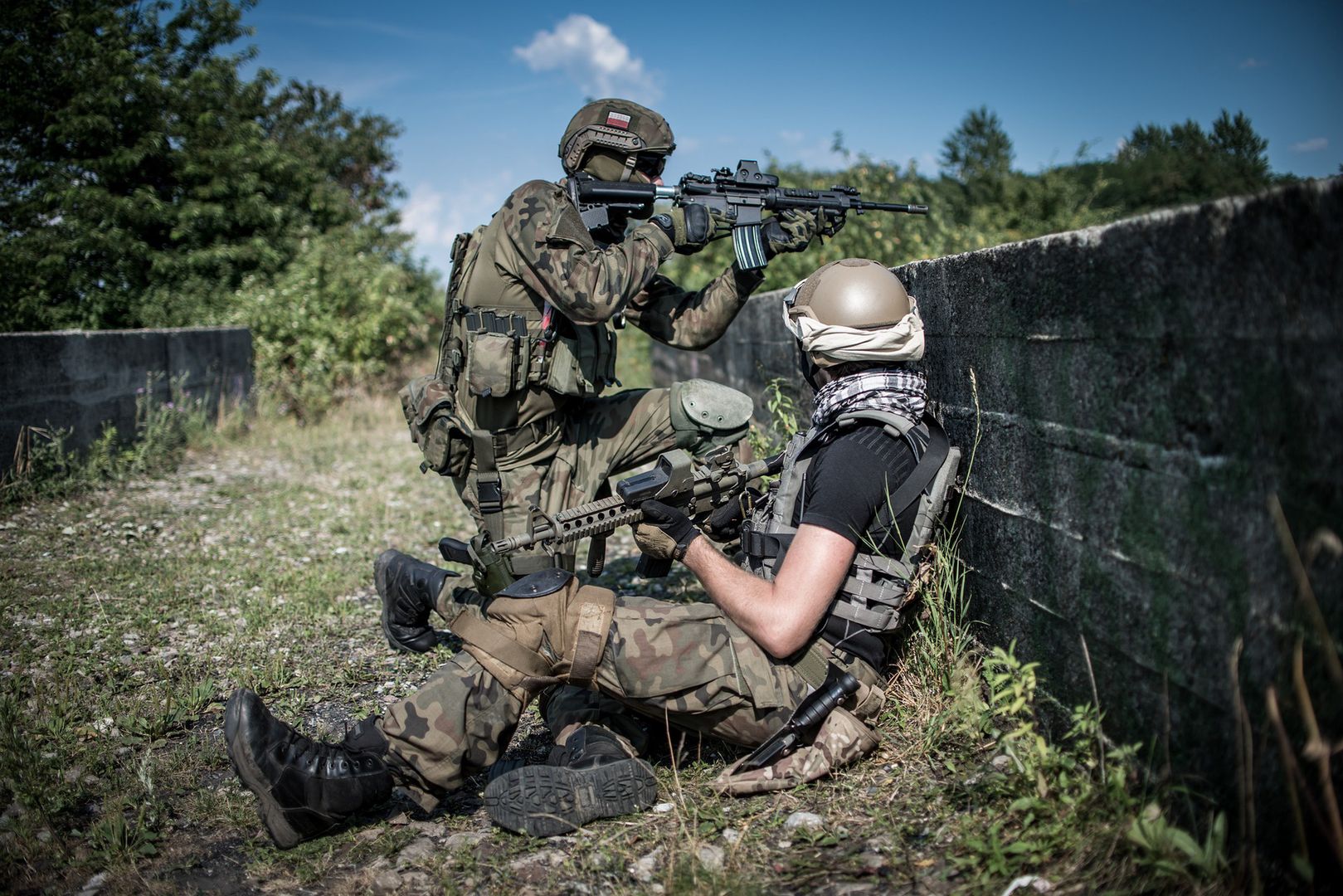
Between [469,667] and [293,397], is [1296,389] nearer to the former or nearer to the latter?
[469,667]

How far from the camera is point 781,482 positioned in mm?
2830

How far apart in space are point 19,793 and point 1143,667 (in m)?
3.11

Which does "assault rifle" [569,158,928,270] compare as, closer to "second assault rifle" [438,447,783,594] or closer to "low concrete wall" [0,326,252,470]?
"second assault rifle" [438,447,783,594]

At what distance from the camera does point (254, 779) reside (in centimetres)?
243

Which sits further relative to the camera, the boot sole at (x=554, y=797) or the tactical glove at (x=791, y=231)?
the tactical glove at (x=791, y=231)

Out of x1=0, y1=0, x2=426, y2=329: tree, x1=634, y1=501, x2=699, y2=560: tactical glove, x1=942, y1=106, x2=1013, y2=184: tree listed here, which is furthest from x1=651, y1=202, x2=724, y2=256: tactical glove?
x1=942, y1=106, x2=1013, y2=184: tree

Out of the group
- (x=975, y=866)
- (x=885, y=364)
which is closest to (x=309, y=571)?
(x=885, y=364)

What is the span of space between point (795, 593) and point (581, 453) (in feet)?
5.45

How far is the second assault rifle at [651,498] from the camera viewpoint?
2.75m

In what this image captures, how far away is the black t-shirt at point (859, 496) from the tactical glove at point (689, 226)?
1463mm

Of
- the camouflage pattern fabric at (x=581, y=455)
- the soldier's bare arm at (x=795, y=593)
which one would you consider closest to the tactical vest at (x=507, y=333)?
the camouflage pattern fabric at (x=581, y=455)

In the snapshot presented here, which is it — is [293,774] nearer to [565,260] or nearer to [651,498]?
[651,498]

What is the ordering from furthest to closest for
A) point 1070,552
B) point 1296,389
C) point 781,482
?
point 781,482 < point 1070,552 < point 1296,389

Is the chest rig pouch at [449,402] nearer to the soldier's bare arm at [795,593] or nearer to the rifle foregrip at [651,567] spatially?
the rifle foregrip at [651,567]
